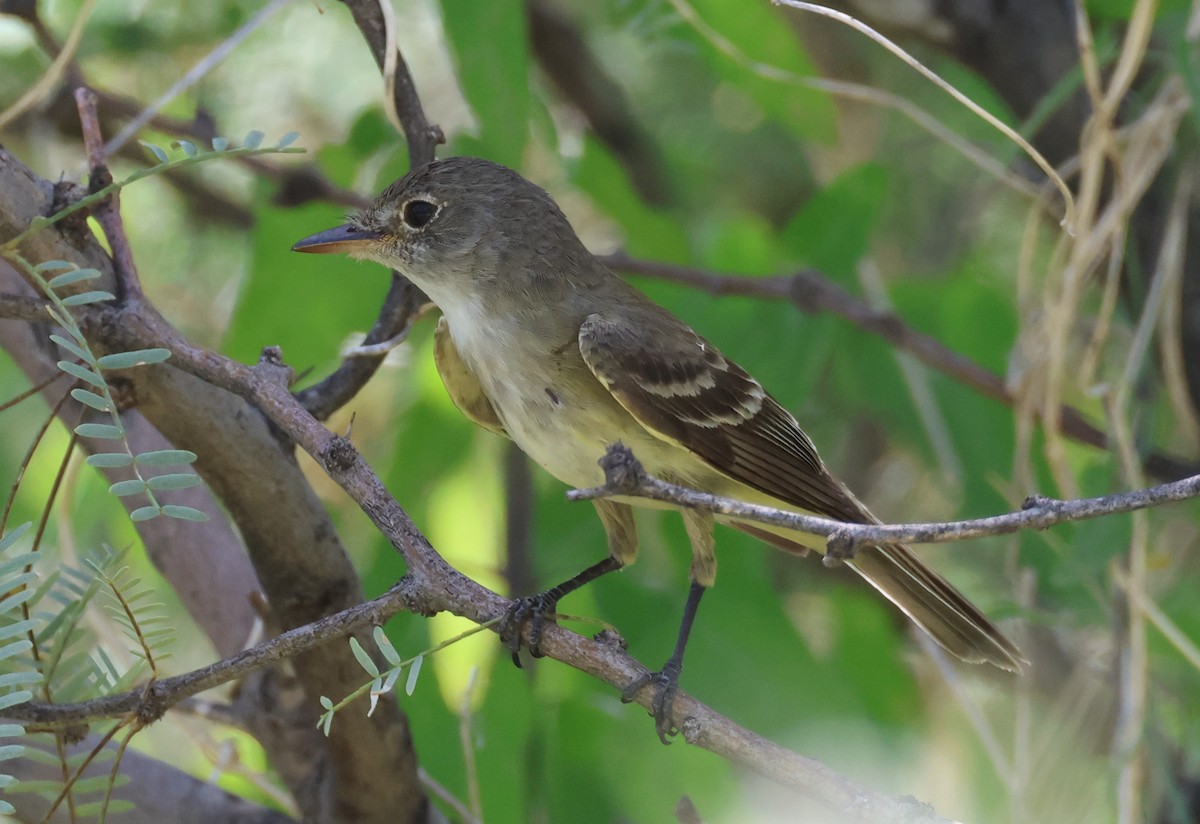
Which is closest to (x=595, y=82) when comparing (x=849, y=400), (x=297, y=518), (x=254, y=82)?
(x=254, y=82)

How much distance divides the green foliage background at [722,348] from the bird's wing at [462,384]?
0.20 meters

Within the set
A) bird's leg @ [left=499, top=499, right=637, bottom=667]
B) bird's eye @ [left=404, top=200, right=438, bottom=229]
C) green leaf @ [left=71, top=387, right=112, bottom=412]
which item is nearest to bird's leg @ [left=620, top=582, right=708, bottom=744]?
bird's leg @ [left=499, top=499, right=637, bottom=667]

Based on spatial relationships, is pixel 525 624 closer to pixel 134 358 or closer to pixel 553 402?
pixel 553 402

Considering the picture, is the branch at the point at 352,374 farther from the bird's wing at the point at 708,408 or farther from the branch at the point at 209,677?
the branch at the point at 209,677

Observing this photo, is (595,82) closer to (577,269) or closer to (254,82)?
(254,82)

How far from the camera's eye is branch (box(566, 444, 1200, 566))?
119 cm

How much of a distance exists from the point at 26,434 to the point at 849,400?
2260 mm

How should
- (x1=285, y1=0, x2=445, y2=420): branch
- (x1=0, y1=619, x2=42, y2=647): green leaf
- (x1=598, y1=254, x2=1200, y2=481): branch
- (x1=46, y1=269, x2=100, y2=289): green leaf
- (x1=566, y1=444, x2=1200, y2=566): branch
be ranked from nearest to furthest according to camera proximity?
(x1=566, y1=444, x2=1200, y2=566): branch
(x1=0, y1=619, x2=42, y2=647): green leaf
(x1=46, y1=269, x2=100, y2=289): green leaf
(x1=285, y1=0, x2=445, y2=420): branch
(x1=598, y1=254, x2=1200, y2=481): branch

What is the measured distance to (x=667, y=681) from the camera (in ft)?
6.68

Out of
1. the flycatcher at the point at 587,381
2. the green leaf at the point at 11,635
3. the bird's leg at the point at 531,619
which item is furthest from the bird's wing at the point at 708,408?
the green leaf at the point at 11,635

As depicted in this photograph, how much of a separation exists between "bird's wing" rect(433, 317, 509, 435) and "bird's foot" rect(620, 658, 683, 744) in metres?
0.55

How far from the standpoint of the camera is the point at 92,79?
368cm

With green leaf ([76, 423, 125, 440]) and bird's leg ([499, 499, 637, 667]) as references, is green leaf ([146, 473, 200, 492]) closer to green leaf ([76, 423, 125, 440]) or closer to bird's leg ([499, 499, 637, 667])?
green leaf ([76, 423, 125, 440])

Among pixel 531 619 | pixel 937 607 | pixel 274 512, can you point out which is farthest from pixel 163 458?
pixel 937 607
